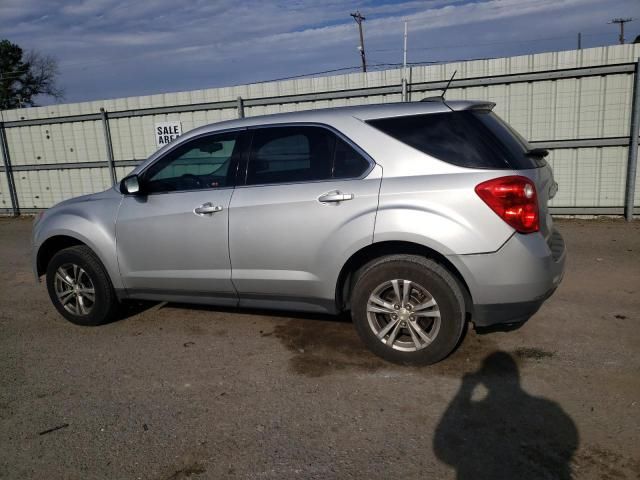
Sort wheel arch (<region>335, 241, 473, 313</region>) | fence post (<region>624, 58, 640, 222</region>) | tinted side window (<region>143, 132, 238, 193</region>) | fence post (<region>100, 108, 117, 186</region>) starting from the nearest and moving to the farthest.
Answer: wheel arch (<region>335, 241, 473, 313</region>) < tinted side window (<region>143, 132, 238, 193</region>) < fence post (<region>624, 58, 640, 222</region>) < fence post (<region>100, 108, 117, 186</region>)

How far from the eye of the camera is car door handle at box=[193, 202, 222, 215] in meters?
4.08

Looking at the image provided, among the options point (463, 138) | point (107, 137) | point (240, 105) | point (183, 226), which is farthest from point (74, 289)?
point (107, 137)

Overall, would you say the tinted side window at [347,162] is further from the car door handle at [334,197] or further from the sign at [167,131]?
the sign at [167,131]

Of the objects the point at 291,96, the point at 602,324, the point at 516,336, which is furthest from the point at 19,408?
the point at 291,96

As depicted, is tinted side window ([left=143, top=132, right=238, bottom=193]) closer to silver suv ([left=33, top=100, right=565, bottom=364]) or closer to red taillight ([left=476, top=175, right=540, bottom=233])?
silver suv ([left=33, top=100, right=565, bottom=364])

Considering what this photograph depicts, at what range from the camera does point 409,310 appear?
3.60 m

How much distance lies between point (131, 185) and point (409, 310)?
249cm

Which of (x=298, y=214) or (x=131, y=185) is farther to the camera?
(x=131, y=185)

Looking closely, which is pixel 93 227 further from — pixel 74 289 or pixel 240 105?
pixel 240 105

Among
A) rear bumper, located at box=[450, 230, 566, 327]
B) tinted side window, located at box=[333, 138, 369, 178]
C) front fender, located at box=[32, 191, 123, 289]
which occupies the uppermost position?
tinted side window, located at box=[333, 138, 369, 178]

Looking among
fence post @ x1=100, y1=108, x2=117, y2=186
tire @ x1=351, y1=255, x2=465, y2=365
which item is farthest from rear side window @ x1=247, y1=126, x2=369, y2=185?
fence post @ x1=100, y1=108, x2=117, y2=186

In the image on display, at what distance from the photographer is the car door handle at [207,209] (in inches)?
161

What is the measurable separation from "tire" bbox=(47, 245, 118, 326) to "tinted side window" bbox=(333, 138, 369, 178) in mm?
2353

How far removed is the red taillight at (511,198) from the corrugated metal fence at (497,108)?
6.20m
